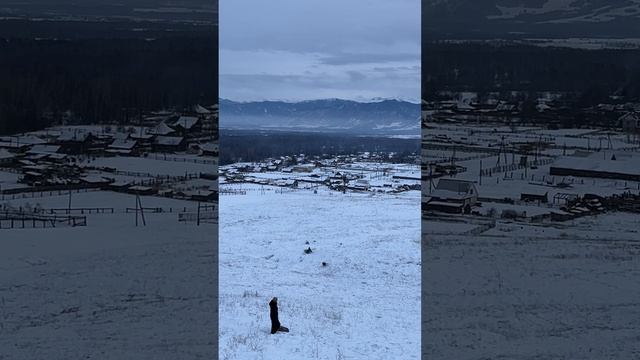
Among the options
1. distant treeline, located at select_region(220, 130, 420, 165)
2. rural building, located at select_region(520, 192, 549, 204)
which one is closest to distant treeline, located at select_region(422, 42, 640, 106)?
rural building, located at select_region(520, 192, 549, 204)

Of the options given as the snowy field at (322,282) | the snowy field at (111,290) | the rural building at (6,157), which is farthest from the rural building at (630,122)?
the rural building at (6,157)

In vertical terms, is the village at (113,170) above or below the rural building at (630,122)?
below

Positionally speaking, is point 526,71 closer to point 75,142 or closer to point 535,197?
point 535,197

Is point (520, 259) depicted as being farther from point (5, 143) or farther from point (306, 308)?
point (5, 143)

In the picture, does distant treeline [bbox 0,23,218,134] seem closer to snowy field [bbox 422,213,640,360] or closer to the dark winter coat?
the dark winter coat

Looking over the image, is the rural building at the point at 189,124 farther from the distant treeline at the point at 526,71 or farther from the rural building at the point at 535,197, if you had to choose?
the rural building at the point at 535,197

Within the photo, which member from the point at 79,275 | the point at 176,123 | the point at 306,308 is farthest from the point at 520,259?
the point at 79,275

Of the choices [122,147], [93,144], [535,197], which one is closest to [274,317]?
[122,147]

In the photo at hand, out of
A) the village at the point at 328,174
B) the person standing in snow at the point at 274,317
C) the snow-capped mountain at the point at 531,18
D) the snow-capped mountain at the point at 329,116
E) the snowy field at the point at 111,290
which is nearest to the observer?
the snowy field at the point at 111,290
